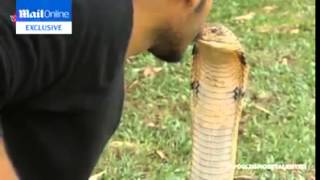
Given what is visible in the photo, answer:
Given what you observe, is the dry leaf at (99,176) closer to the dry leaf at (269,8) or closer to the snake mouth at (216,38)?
the snake mouth at (216,38)

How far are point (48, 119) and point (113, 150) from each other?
70.9 inches

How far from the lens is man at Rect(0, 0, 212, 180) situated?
1.30 meters

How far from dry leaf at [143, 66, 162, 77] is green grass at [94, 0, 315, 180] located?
2 centimetres

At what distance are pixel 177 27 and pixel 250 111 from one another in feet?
6.98

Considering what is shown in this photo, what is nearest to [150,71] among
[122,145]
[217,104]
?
[122,145]

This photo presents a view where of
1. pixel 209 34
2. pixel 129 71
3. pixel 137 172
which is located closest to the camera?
pixel 209 34

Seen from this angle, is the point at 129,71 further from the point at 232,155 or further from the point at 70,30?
the point at 70,30

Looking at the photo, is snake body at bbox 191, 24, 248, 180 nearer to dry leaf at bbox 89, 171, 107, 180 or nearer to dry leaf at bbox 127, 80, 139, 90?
dry leaf at bbox 89, 171, 107, 180

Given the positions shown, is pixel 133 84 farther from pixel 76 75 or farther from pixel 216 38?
pixel 76 75

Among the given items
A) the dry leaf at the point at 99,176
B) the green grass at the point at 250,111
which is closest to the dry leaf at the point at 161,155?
the green grass at the point at 250,111

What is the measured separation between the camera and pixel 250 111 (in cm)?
364

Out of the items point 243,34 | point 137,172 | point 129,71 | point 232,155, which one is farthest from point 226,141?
point 243,34

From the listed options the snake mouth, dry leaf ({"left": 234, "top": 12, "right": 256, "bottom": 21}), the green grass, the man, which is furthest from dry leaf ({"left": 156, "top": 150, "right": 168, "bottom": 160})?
the man

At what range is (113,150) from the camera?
10.9 ft
